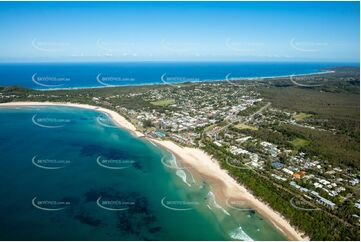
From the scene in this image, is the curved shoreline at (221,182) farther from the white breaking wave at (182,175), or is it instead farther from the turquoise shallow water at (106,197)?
the white breaking wave at (182,175)

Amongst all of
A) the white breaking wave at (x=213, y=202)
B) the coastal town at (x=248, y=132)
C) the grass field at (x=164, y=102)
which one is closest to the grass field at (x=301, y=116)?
the coastal town at (x=248, y=132)

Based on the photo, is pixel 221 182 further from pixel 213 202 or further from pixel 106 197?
pixel 106 197

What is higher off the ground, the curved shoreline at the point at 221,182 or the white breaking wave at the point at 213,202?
the curved shoreline at the point at 221,182

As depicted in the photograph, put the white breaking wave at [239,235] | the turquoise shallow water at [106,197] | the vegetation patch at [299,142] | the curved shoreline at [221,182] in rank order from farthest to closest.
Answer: the vegetation patch at [299,142] → the curved shoreline at [221,182] → the turquoise shallow water at [106,197] → the white breaking wave at [239,235]

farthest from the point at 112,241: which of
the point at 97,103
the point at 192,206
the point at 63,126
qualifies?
the point at 97,103

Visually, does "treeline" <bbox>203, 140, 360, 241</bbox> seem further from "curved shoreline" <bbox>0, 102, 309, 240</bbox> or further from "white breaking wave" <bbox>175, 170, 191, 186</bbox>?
"white breaking wave" <bbox>175, 170, 191, 186</bbox>

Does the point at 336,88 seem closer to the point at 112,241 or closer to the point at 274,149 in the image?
the point at 274,149
